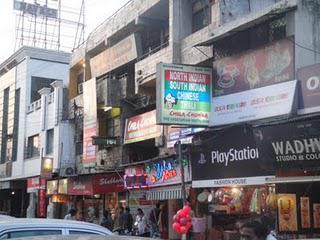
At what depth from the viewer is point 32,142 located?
116 ft

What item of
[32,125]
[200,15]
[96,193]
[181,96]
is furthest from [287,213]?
[32,125]

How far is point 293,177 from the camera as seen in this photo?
13.8 m

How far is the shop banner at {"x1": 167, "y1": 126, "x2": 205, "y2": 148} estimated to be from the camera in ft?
60.7

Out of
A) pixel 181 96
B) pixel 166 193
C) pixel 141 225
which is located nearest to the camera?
pixel 181 96

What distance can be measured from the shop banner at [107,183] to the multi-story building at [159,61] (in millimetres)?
316

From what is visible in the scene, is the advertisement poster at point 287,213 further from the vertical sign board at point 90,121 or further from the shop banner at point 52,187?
the shop banner at point 52,187

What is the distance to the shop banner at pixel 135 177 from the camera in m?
20.4

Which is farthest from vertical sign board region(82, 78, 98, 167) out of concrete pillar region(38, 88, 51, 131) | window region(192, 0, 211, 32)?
concrete pillar region(38, 88, 51, 131)

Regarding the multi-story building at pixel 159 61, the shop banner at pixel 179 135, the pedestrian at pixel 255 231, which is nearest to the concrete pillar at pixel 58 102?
the multi-story building at pixel 159 61

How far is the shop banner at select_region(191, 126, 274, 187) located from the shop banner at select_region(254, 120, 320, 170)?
14.4 inches

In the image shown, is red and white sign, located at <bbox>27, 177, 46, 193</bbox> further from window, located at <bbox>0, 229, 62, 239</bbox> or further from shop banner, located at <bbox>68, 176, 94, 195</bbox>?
window, located at <bbox>0, 229, 62, 239</bbox>

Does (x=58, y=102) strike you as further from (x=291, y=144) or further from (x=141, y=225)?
(x=291, y=144)

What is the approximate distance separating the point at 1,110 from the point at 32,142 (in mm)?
5904

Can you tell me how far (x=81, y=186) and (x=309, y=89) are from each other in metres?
14.0
